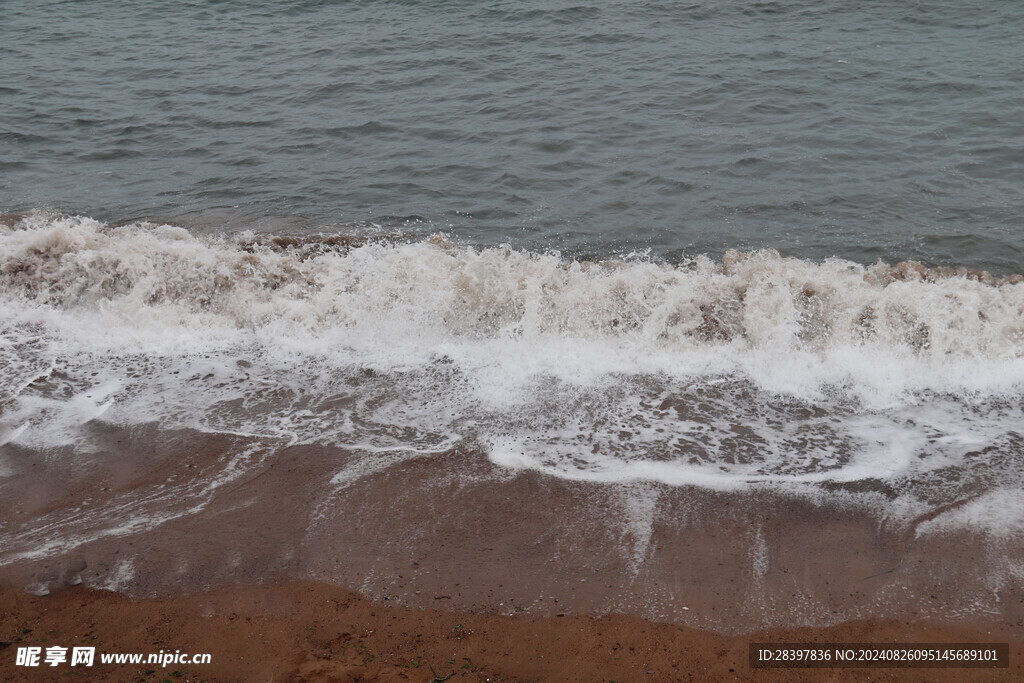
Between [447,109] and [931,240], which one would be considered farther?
[447,109]

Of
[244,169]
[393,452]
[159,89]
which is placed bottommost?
[393,452]

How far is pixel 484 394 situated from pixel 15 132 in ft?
31.4

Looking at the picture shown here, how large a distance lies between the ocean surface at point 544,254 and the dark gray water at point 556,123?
61mm

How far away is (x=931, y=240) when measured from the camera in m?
7.62

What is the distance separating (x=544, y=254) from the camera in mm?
7484

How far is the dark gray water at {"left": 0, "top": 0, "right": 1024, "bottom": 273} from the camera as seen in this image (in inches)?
328

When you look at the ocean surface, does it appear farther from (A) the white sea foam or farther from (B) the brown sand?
(B) the brown sand

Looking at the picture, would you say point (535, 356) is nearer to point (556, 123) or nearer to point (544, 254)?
point (544, 254)

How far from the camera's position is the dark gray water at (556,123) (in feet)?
27.3

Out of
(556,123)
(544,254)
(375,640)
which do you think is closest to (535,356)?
(544,254)

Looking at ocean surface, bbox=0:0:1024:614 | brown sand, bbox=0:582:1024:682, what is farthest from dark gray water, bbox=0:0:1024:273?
brown sand, bbox=0:582:1024:682

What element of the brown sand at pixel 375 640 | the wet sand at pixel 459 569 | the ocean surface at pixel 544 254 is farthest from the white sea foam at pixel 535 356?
the brown sand at pixel 375 640

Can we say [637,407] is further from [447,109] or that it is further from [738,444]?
[447,109]

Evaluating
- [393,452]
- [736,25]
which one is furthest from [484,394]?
[736,25]
